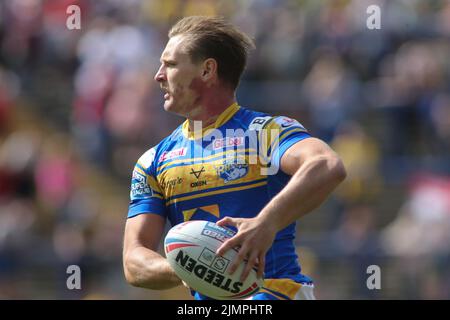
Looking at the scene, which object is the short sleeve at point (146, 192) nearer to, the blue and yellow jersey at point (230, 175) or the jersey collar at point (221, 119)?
the blue and yellow jersey at point (230, 175)

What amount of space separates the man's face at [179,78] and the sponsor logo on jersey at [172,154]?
264 mm

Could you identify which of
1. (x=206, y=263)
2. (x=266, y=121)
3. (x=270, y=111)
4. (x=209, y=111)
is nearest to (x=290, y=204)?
(x=206, y=263)

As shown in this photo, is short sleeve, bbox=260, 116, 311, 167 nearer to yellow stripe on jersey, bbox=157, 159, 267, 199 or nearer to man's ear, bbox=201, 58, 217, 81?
yellow stripe on jersey, bbox=157, 159, 267, 199

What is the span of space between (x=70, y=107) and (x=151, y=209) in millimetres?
9983

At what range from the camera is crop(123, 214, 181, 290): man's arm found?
6148 millimetres

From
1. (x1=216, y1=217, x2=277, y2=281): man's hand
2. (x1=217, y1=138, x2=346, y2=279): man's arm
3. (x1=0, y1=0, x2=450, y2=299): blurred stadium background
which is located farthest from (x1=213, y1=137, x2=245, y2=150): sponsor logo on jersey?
(x1=0, y1=0, x2=450, y2=299): blurred stadium background

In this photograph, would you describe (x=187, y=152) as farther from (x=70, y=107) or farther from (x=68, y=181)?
(x=70, y=107)

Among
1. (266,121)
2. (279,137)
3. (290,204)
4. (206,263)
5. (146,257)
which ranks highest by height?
(266,121)

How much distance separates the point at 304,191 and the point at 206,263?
2.24ft

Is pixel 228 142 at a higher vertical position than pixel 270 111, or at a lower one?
lower

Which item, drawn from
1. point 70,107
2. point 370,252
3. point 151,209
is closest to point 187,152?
point 151,209

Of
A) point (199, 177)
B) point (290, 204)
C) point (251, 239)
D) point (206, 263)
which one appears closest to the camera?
point (251, 239)

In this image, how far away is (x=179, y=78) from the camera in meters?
6.49

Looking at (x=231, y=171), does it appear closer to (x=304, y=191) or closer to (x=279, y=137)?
(x=279, y=137)
